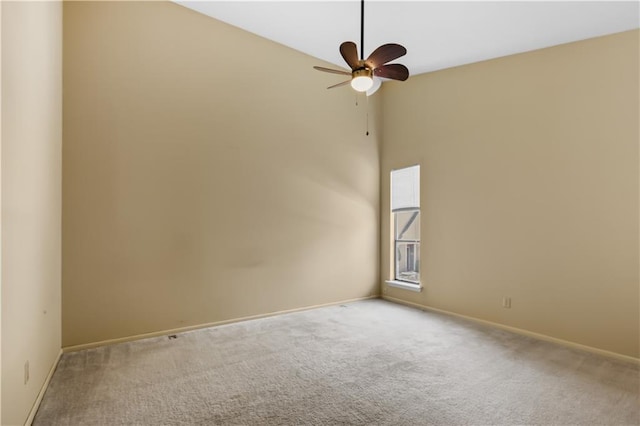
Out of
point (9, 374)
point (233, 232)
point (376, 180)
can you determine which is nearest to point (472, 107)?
point (376, 180)

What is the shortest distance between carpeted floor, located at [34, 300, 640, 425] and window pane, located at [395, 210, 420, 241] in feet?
5.81

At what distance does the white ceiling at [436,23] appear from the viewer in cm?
312

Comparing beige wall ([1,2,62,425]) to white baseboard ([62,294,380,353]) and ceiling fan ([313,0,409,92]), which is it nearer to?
white baseboard ([62,294,380,353])

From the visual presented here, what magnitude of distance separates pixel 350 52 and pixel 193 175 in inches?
88.7

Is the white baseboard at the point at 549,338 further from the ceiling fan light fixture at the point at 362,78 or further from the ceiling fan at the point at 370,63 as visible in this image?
the ceiling fan light fixture at the point at 362,78

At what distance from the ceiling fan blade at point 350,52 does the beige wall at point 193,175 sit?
1887mm

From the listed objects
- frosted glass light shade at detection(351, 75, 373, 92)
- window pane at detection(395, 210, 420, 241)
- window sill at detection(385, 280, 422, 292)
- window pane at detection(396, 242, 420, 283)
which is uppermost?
frosted glass light shade at detection(351, 75, 373, 92)

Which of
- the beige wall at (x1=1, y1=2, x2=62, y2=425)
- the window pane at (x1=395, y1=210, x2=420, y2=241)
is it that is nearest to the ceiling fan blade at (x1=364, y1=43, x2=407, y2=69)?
the beige wall at (x1=1, y1=2, x2=62, y2=425)

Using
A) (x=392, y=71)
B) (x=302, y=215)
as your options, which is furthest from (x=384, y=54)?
(x=302, y=215)

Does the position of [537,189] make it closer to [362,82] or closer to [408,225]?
[408,225]

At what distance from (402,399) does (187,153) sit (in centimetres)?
330

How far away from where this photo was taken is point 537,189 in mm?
3715

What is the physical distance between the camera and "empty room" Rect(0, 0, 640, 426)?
7.60ft

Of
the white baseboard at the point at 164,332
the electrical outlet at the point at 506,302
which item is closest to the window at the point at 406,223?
the electrical outlet at the point at 506,302
